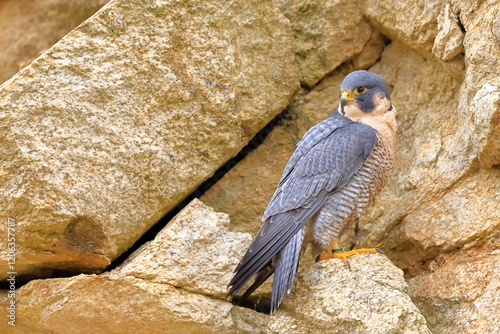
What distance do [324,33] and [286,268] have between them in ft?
7.03

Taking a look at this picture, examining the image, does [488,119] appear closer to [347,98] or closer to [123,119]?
[347,98]

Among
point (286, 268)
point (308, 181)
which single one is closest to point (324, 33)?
point (308, 181)

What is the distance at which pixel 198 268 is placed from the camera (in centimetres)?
421

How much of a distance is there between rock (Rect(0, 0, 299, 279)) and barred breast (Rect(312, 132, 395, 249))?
859 mm

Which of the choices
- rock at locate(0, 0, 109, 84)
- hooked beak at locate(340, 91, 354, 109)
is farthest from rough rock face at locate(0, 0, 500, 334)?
rock at locate(0, 0, 109, 84)

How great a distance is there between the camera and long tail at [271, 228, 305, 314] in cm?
402

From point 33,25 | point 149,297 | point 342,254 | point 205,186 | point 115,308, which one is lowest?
point 115,308

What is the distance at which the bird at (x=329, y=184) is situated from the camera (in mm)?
4152

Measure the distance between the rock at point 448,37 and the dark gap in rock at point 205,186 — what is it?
1.33 m

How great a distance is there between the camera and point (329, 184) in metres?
4.33

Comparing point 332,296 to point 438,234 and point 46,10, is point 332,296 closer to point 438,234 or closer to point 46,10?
point 438,234

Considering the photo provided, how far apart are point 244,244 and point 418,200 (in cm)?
130

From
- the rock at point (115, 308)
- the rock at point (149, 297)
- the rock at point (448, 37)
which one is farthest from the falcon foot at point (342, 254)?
the rock at point (448, 37)

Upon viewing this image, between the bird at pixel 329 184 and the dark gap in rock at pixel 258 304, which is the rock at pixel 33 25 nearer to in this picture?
the bird at pixel 329 184
